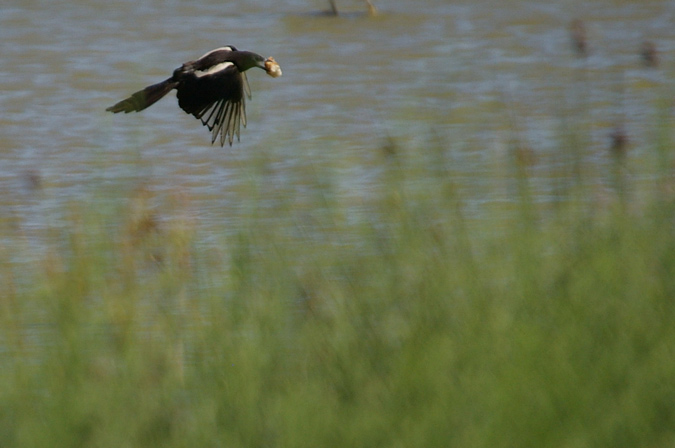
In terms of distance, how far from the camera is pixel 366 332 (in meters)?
2.90

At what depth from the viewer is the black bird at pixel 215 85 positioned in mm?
3844

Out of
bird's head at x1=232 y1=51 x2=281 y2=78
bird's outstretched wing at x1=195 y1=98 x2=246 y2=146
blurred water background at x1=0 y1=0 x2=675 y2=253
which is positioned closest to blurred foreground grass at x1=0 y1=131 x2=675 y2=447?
blurred water background at x1=0 y1=0 x2=675 y2=253

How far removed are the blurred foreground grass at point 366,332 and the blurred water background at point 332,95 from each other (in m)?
0.17

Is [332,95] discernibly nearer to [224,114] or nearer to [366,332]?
[224,114]

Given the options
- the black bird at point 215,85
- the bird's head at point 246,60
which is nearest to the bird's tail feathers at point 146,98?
the black bird at point 215,85

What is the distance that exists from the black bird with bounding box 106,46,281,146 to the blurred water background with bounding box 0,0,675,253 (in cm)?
10

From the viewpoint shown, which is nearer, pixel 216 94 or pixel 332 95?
pixel 216 94

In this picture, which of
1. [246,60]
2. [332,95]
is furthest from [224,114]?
[332,95]

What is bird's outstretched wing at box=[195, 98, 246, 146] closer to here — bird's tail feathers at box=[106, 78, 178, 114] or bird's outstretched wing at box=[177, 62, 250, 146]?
bird's outstretched wing at box=[177, 62, 250, 146]

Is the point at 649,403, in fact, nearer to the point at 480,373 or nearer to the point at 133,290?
the point at 480,373

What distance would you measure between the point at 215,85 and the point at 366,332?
1386 mm

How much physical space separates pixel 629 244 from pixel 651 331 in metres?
0.34

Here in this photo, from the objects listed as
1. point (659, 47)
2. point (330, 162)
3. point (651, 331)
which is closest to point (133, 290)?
point (330, 162)

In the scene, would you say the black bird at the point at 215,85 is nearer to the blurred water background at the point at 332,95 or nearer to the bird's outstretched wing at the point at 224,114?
the bird's outstretched wing at the point at 224,114
